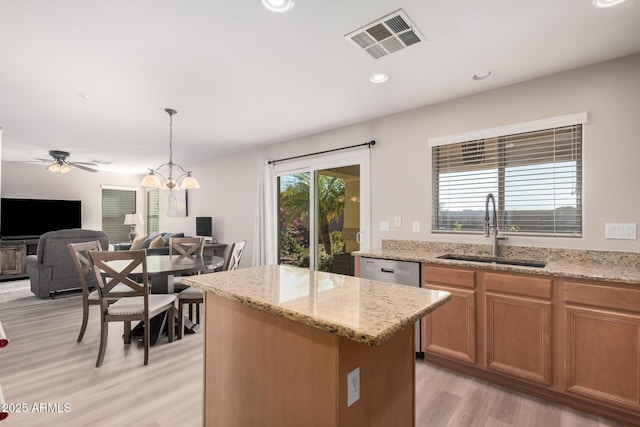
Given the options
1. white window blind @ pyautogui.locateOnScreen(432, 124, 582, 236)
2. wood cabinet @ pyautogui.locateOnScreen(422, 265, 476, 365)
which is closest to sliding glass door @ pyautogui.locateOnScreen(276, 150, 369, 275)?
white window blind @ pyautogui.locateOnScreen(432, 124, 582, 236)

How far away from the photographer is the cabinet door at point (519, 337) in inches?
83.9

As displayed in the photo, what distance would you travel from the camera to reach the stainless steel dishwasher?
8.93 ft

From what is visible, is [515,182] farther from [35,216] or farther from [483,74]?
[35,216]

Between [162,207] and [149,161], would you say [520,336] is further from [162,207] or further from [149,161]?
[162,207]

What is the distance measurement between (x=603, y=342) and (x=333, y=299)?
1922 millimetres

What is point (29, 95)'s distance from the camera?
3.00 meters

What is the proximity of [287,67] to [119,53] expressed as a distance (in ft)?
3.95

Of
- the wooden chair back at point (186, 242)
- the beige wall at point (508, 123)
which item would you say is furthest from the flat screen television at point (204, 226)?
the wooden chair back at point (186, 242)

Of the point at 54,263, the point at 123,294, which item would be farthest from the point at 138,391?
the point at 54,263

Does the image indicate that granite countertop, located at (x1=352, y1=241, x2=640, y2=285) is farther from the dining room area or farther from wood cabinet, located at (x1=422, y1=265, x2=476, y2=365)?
the dining room area

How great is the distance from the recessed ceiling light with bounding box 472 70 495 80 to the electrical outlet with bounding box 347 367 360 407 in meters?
2.52

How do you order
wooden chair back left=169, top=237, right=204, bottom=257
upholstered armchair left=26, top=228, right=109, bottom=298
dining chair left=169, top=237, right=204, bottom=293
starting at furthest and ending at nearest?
upholstered armchair left=26, top=228, right=109, bottom=298 → wooden chair back left=169, top=237, right=204, bottom=257 → dining chair left=169, top=237, right=204, bottom=293

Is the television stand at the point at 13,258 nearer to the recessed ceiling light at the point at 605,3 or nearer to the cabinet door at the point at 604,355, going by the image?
the cabinet door at the point at 604,355

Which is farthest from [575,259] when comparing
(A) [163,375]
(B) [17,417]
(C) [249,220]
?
(C) [249,220]
